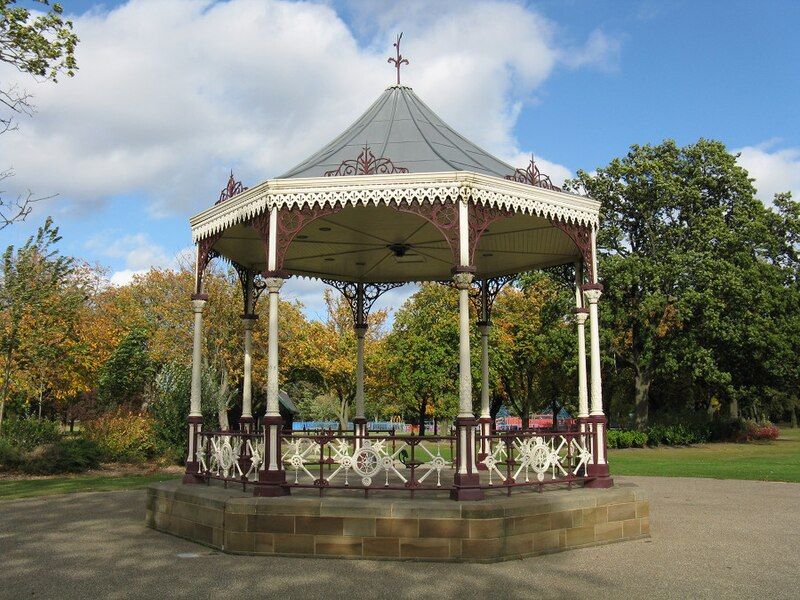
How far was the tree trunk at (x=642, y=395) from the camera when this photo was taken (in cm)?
3375

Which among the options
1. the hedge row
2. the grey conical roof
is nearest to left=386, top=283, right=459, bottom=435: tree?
the hedge row

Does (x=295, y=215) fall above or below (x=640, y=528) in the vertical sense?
above

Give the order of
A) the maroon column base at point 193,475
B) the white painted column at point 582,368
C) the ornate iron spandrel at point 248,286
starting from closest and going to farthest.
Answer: the maroon column base at point 193,475 → the white painted column at point 582,368 → the ornate iron spandrel at point 248,286

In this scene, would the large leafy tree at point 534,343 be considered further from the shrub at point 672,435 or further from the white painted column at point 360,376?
the white painted column at point 360,376

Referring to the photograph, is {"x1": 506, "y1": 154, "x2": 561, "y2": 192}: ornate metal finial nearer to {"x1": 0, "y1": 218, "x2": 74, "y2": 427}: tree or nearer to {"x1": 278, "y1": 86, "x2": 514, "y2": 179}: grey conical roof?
{"x1": 278, "y1": 86, "x2": 514, "y2": 179}: grey conical roof

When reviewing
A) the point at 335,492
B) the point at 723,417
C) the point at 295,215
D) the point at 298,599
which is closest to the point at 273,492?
the point at 335,492

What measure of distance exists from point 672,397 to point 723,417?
5.52 m

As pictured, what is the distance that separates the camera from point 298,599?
665 centimetres

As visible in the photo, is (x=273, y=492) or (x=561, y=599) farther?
(x=273, y=492)

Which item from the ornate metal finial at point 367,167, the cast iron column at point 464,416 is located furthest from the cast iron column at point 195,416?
the cast iron column at point 464,416

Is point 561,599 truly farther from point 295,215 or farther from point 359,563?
A: point 295,215

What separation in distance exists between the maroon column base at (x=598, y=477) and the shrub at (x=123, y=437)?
16852 mm

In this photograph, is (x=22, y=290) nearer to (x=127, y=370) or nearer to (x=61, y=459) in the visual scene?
(x=61, y=459)

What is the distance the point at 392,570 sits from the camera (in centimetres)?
782
